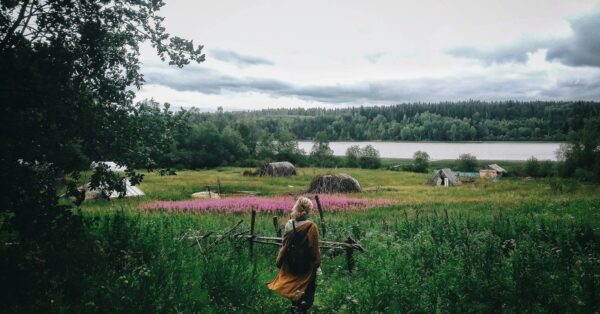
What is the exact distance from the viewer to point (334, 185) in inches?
1485

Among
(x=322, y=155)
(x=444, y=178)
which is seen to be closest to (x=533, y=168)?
(x=444, y=178)

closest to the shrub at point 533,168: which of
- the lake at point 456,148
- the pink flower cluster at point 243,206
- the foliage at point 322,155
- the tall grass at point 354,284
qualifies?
the foliage at point 322,155

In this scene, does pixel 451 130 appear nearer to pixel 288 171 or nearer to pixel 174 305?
pixel 288 171

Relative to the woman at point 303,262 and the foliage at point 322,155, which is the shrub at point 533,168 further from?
the woman at point 303,262

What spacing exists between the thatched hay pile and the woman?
3059 cm

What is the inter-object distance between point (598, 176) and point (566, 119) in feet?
510

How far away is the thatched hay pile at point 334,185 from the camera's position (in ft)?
122

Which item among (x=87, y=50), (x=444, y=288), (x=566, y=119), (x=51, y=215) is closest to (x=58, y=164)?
(x=51, y=215)

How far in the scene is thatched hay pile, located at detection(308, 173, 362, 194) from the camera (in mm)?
37312

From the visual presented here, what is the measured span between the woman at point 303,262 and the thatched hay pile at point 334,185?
1204 inches

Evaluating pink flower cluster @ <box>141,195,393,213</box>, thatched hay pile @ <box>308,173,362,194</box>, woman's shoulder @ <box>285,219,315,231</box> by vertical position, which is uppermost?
woman's shoulder @ <box>285,219,315,231</box>

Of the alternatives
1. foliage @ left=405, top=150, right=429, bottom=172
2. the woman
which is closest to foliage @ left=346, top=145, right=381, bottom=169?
foliage @ left=405, top=150, right=429, bottom=172

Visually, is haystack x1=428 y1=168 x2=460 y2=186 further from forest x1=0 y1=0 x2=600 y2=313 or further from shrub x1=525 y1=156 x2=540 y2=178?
forest x1=0 y1=0 x2=600 y2=313

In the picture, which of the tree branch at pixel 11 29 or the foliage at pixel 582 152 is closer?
the tree branch at pixel 11 29
